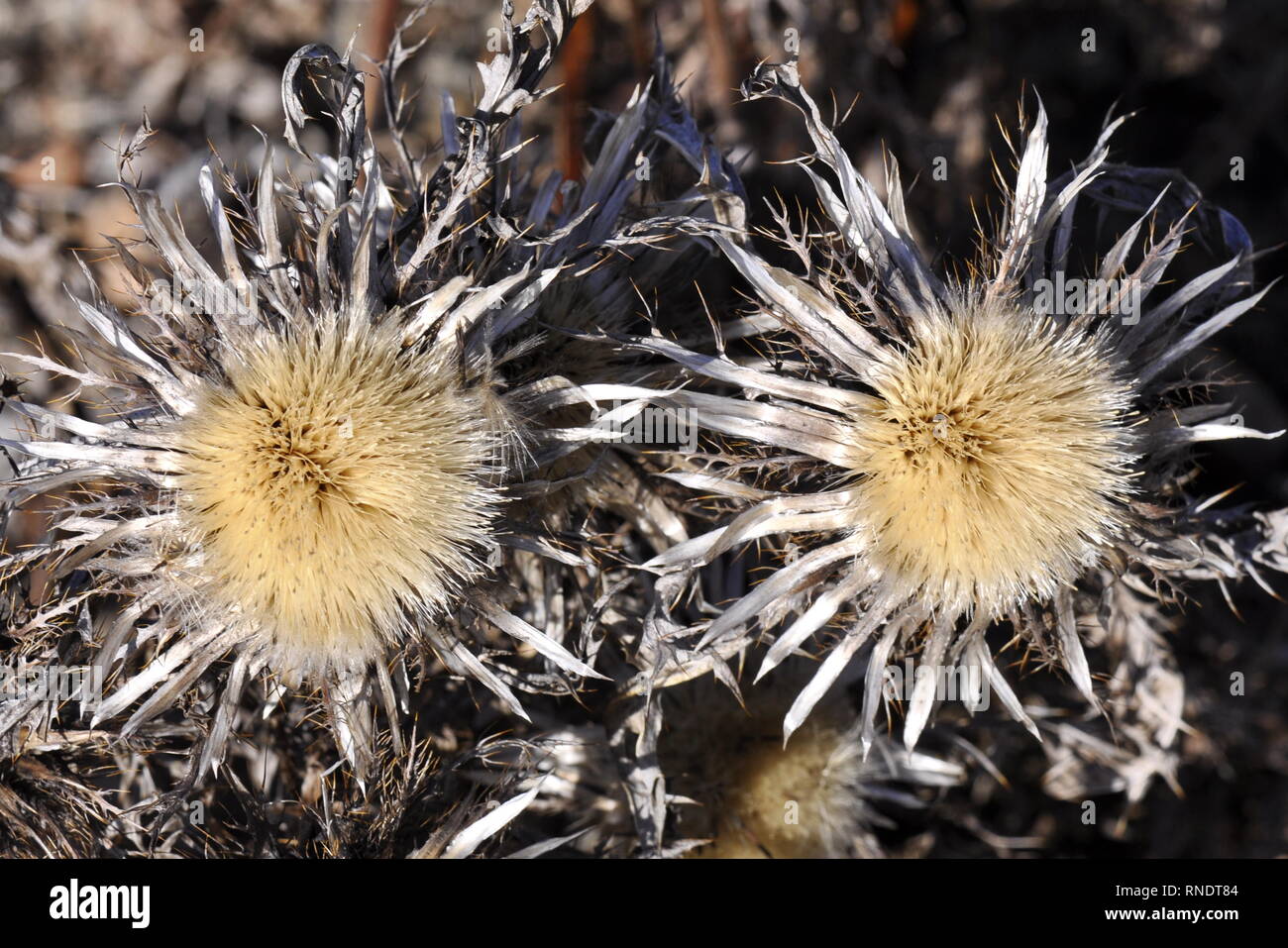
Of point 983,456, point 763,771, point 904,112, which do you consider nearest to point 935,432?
point 983,456

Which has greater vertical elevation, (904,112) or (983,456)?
(904,112)

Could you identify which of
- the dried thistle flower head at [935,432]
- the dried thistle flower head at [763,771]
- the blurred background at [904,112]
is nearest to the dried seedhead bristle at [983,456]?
the dried thistle flower head at [935,432]

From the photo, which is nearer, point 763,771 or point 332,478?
point 332,478

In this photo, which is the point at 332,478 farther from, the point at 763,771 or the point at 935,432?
the point at 763,771

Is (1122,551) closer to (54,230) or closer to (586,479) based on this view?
(586,479)

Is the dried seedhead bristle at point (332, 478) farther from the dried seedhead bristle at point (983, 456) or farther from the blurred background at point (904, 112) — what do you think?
the blurred background at point (904, 112)

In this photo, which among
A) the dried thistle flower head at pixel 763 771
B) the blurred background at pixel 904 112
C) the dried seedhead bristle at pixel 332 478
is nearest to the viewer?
the dried seedhead bristle at pixel 332 478

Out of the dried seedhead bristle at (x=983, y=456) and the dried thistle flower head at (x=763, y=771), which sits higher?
the dried seedhead bristle at (x=983, y=456)
